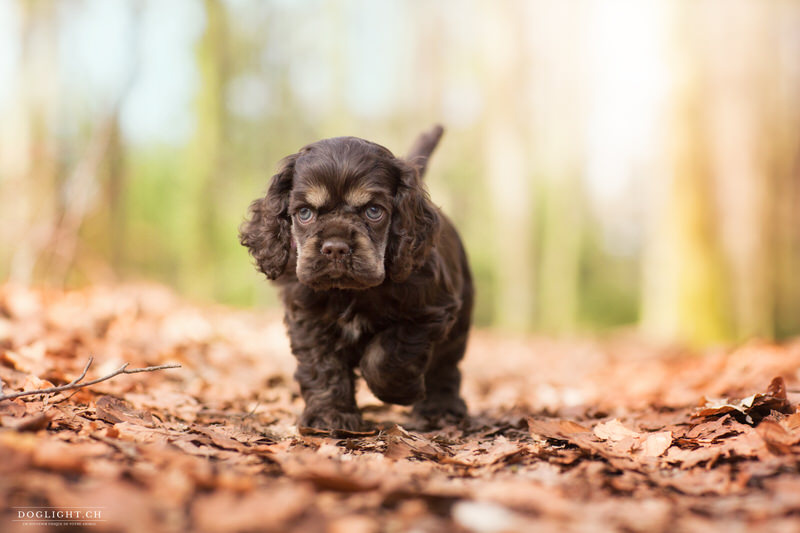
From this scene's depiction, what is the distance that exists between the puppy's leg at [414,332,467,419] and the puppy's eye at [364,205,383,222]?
106cm

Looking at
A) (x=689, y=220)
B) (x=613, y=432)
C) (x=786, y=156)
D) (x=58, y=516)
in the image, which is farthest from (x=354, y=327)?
(x=786, y=156)

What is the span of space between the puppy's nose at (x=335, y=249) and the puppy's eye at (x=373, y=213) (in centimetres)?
33

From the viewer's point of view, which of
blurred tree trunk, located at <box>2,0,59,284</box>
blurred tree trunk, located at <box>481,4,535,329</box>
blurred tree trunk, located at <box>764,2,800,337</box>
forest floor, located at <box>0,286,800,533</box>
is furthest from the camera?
blurred tree trunk, located at <box>481,4,535,329</box>

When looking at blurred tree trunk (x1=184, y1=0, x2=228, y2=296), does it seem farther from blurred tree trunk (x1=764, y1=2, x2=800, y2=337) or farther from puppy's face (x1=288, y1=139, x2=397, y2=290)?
puppy's face (x1=288, y1=139, x2=397, y2=290)

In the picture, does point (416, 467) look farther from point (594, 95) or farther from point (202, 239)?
point (594, 95)

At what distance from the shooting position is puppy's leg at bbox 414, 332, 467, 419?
13.9 feet

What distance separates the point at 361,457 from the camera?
274cm

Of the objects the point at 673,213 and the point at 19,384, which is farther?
the point at 673,213

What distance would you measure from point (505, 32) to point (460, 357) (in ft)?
51.0

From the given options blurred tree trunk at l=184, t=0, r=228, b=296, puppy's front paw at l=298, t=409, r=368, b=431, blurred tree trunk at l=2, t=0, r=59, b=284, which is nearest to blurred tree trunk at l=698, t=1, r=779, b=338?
puppy's front paw at l=298, t=409, r=368, b=431

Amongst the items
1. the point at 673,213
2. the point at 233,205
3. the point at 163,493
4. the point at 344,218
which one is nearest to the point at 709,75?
the point at 673,213

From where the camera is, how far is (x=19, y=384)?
329 cm

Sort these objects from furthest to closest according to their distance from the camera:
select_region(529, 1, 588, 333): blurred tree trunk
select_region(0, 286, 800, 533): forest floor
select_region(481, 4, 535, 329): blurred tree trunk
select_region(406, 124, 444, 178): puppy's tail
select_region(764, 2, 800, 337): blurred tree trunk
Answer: select_region(529, 1, 588, 333): blurred tree trunk → select_region(481, 4, 535, 329): blurred tree trunk → select_region(764, 2, 800, 337): blurred tree trunk → select_region(406, 124, 444, 178): puppy's tail → select_region(0, 286, 800, 533): forest floor

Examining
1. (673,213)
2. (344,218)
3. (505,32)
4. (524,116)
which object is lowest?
(344,218)
